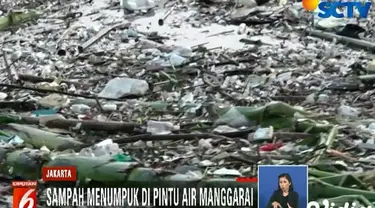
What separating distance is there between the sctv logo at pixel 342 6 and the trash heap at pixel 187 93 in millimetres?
61

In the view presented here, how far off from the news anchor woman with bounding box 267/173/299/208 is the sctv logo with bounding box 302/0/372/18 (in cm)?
204

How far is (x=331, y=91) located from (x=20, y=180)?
1.48 m

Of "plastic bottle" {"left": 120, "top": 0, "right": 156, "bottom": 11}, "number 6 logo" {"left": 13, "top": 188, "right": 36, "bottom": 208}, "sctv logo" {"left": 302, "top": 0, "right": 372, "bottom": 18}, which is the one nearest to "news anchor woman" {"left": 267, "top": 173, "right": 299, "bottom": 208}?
"number 6 logo" {"left": 13, "top": 188, "right": 36, "bottom": 208}

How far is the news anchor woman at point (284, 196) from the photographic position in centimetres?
223

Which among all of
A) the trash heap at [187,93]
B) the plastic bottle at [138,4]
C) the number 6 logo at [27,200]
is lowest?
the number 6 logo at [27,200]

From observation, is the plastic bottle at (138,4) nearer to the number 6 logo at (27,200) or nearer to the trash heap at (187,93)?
the trash heap at (187,93)

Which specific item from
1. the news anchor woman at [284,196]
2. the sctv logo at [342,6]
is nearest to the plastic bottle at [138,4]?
the sctv logo at [342,6]

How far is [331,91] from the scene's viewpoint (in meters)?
3.31

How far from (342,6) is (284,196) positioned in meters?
2.15

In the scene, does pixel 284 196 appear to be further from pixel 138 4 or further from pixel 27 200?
pixel 138 4

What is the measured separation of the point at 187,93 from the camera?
11.3 ft

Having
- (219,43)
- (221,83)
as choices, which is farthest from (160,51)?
(221,83)

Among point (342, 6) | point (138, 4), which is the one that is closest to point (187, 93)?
point (342, 6)

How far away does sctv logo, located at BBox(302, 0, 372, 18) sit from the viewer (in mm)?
4105
